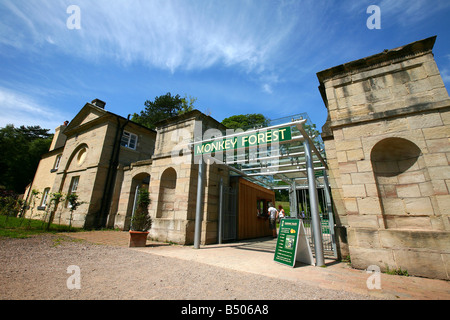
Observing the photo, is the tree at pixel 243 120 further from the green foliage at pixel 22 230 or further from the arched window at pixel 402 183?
the arched window at pixel 402 183

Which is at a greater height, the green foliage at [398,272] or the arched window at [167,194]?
the arched window at [167,194]

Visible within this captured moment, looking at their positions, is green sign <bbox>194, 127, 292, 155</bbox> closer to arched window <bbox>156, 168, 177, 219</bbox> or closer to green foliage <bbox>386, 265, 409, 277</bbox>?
arched window <bbox>156, 168, 177, 219</bbox>

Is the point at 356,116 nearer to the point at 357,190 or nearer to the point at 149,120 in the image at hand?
the point at 357,190

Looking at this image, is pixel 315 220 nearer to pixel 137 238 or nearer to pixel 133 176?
pixel 137 238

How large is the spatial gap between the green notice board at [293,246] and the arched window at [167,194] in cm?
521

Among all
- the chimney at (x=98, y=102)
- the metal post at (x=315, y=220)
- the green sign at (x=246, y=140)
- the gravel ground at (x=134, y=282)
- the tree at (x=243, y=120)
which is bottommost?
the gravel ground at (x=134, y=282)

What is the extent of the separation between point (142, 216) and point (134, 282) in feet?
17.2

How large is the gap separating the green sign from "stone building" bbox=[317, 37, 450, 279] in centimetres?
160

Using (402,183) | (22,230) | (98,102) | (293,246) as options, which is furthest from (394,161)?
(98,102)

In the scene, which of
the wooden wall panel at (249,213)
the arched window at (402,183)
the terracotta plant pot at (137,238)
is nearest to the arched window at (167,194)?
the terracotta plant pot at (137,238)

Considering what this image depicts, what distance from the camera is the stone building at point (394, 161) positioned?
4.20 m

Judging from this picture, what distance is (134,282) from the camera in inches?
128

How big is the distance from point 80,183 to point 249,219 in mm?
11911
